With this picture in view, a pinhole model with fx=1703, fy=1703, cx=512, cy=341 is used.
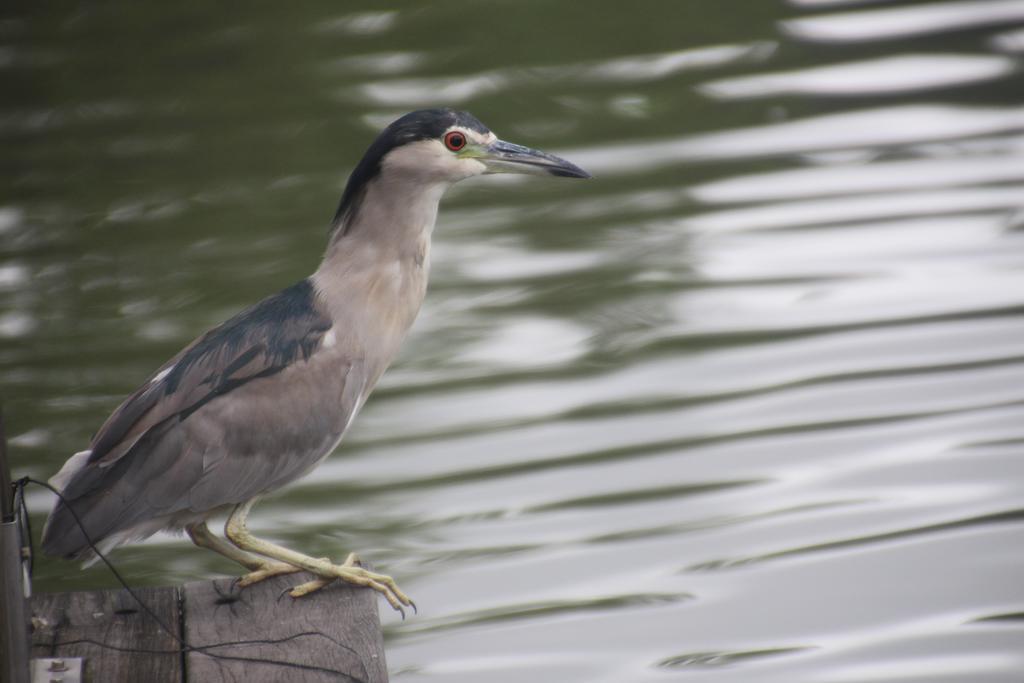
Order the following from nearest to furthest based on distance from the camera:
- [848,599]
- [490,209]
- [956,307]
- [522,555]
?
1. [848,599]
2. [522,555]
3. [956,307]
4. [490,209]

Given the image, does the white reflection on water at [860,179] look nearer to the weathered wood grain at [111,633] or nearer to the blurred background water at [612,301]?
the blurred background water at [612,301]

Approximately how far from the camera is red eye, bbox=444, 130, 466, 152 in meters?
3.68

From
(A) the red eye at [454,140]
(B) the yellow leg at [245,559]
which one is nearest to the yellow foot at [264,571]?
(B) the yellow leg at [245,559]

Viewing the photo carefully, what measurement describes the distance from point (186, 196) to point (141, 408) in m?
4.49

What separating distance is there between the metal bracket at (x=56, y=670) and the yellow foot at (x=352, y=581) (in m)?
0.51

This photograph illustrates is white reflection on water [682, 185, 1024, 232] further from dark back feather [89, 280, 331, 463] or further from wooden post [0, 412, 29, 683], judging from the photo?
wooden post [0, 412, 29, 683]

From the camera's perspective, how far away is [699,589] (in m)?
4.84

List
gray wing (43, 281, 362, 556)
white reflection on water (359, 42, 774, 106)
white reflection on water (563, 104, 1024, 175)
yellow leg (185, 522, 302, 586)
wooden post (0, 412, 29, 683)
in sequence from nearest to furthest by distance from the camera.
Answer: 1. wooden post (0, 412, 29, 683)
2. gray wing (43, 281, 362, 556)
3. yellow leg (185, 522, 302, 586)
4. white reflection on water (563, 104, 1024, 175)
5. white reflection on water (359, 42, 774, 106)

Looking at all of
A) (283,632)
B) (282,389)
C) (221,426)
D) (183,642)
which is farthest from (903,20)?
(183,642)

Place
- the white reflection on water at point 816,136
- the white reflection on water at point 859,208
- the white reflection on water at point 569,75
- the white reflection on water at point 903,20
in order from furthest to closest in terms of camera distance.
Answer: the white reflection on water at point 903,20, the white reflection on water at point 569,75, the white reflection on water at point 816,136, the white reflection on water at point 859,208

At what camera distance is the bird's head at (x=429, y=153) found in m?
3.64

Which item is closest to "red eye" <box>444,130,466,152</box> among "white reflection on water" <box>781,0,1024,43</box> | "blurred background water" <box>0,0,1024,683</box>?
"blurred background water" <box>0,0,1024,683</box>

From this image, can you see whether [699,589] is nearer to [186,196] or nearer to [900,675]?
[900,675]

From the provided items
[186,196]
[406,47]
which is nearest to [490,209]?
[186,196]
